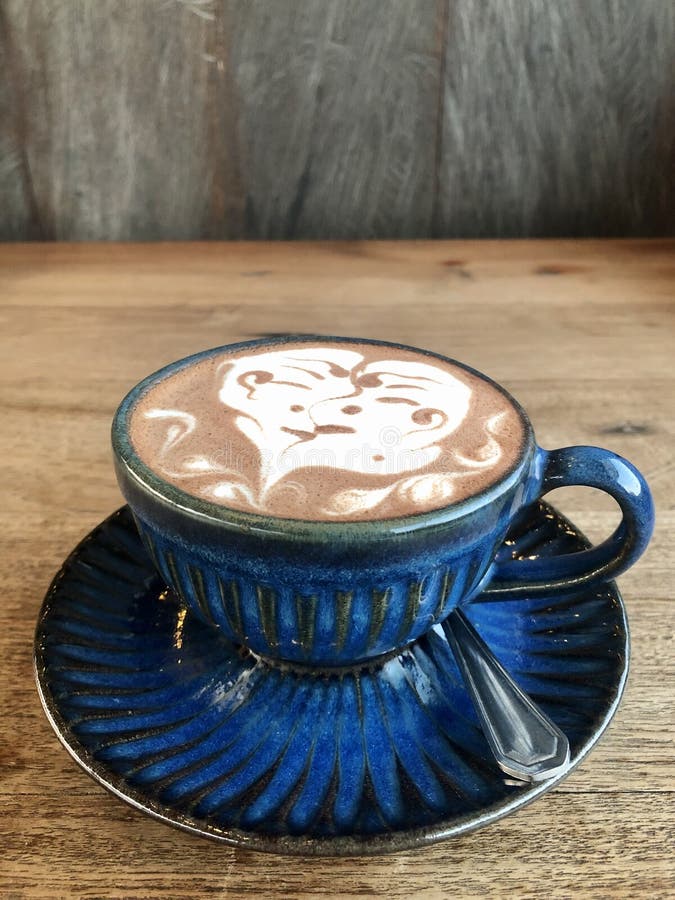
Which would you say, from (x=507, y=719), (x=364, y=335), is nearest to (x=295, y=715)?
(x=507, y=719)

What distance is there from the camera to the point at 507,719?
381mm

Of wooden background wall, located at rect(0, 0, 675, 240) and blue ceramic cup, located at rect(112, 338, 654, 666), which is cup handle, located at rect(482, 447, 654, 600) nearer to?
blue ceramic cup, located at rect(112, 338, 654, 666)

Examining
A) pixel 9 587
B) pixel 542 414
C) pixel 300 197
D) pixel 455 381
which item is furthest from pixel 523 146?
pixel 9 587

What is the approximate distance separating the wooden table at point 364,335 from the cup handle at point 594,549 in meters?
0.07

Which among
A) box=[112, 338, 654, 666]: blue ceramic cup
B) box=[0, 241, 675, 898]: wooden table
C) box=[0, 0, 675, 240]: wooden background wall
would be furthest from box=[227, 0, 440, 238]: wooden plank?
box=[112, 338, 654, 666]: blue ceramic cup

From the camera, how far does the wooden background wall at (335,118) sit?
1.25m

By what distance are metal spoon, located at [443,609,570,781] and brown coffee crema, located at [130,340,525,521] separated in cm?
11

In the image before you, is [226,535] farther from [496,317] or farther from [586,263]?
[586,263]

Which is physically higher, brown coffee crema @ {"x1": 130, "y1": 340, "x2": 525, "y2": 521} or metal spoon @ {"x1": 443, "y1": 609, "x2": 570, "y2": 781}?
brown coffee crema @ {"x1": 130, "y1": 340, "x2": 525, "y2": 521}

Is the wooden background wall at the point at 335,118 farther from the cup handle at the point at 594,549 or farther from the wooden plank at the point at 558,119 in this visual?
the cup handle at the point at 594,549

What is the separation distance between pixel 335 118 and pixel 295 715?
3.72 feet

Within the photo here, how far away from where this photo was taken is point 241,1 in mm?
1228

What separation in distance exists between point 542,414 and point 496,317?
0.25m

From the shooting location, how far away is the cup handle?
411mm
